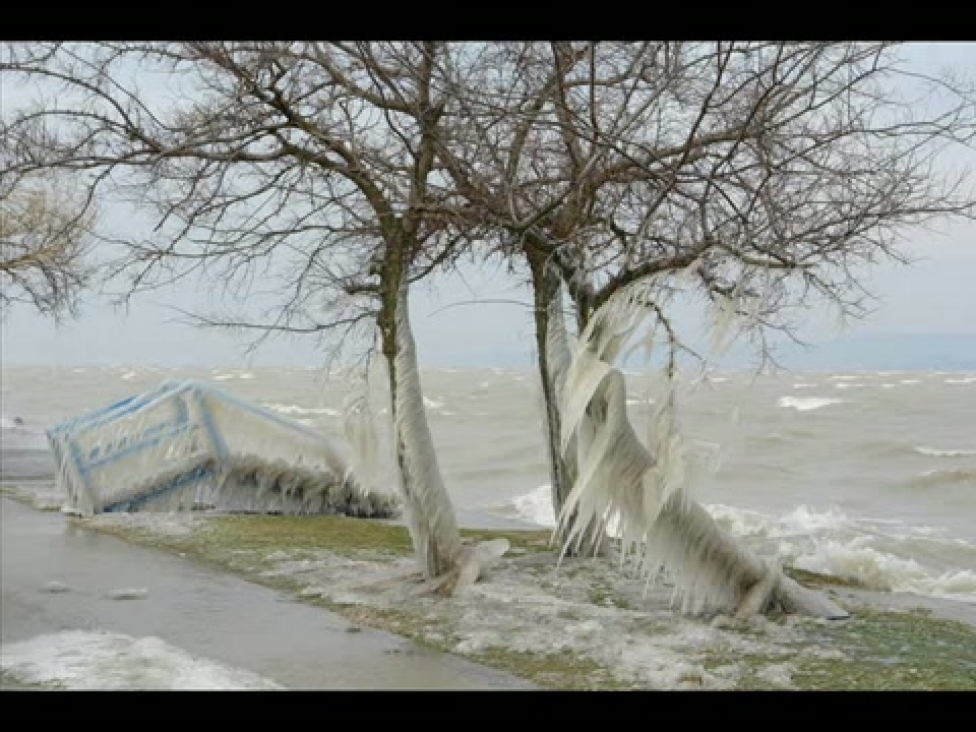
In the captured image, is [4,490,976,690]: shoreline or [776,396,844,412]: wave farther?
[776,396,844,412]: wave

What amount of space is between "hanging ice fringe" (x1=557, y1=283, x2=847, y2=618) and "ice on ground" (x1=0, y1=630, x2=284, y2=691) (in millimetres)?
2811

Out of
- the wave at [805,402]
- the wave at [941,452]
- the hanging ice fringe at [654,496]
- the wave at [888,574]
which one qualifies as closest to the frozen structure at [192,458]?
the wave at [888,574]

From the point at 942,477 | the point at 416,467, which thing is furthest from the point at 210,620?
the point at 942,477

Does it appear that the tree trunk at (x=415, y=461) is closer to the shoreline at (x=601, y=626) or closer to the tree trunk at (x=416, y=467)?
the tree trunk at (x=416, y=467)

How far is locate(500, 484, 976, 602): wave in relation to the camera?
13.0 meters

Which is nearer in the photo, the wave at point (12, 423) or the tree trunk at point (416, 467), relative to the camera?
the tree trunk at point (416, 467)

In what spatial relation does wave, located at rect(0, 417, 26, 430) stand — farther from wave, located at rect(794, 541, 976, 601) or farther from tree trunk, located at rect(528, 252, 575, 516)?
wave, located at rect(794, 541, 976, 601)

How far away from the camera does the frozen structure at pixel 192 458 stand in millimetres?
14797

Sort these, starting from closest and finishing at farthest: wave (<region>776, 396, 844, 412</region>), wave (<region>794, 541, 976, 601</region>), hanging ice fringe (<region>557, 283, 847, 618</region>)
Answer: hanging ice fringe (<region>557, 283, 847, 618</region>)
wave (<region>794, 541, 976, 601</region>)
wave (<region>776, 396, 844, 412</region>)

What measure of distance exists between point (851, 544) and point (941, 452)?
13564mm

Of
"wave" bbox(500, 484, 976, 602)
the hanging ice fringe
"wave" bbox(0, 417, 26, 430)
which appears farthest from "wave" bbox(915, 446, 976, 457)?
"wave" bbox(0, 417, 26, 430)

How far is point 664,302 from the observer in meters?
9.34

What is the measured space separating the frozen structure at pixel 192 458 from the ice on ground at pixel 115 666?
704cm

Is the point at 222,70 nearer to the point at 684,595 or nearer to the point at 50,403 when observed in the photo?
the point at 684,595
